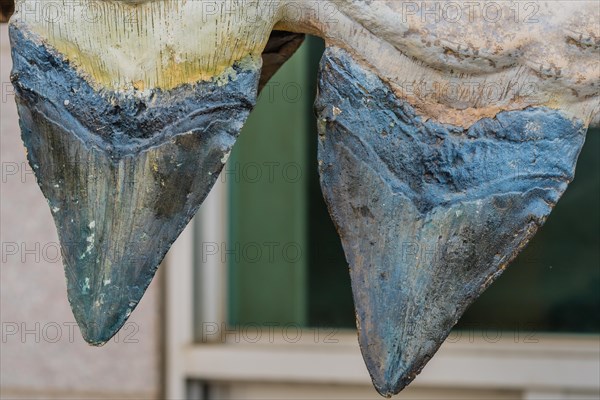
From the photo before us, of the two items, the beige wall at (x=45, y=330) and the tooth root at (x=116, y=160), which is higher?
the tooth root at (x=116, y=160)

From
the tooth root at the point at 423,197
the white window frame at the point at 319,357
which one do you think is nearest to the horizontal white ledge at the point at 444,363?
the white window frame at the point at 319,357

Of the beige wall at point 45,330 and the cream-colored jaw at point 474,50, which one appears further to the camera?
Result: the beige wall at point 45,330

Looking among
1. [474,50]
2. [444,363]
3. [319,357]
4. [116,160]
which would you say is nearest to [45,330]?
[319,357]

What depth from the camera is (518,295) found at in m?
1.50

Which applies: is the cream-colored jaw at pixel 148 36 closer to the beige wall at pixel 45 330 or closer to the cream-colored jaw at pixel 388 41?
the cream-colored jaw at pixel 388 41

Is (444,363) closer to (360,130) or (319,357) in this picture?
(319,357)

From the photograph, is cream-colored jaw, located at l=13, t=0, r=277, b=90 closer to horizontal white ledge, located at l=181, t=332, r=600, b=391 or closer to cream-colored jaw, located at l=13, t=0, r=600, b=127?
cream-colored jaw, located at l=13, t=0, r=600, b=127

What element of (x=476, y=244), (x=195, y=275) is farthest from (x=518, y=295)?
(x=476, y=244)

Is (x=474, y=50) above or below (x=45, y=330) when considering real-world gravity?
above

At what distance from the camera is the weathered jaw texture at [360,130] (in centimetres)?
64

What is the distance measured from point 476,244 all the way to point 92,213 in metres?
0.25

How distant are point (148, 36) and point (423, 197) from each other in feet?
0.67

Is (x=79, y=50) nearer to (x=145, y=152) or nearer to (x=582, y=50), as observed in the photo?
(x=145, y=152)

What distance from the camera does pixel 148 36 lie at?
63 centimetres
